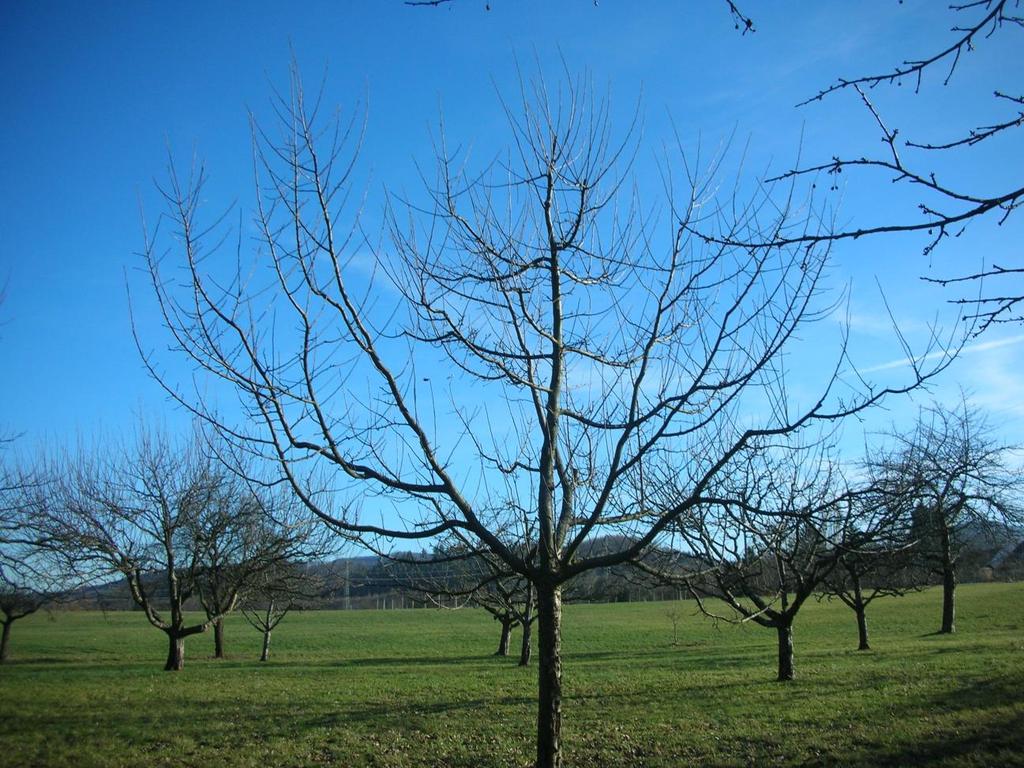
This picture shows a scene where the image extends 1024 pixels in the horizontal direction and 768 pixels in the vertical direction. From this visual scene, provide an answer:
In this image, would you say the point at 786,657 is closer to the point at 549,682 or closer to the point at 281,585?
the point at 549,682

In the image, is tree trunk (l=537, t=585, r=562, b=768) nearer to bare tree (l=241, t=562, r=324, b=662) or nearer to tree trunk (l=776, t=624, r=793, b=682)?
tree trunk (l=776, t=624, r=793, b=682)

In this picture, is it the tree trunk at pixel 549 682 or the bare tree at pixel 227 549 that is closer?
the tree trunk at pixel 549 682

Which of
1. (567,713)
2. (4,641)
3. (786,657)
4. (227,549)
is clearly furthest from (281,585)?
(786,657)

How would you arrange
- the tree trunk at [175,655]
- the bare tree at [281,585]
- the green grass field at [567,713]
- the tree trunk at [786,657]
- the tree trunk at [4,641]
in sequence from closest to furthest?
the green grass field at [567,713]
the tree trunk at [786,657]
the tree trunk at [175,655]
the bare tree at [281,585]
the tree trunk at [4,641]

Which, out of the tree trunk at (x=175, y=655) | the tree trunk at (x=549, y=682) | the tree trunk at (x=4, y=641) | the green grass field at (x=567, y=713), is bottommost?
the tree trunk at (x=4, y=641)

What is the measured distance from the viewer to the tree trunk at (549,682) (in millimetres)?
6008

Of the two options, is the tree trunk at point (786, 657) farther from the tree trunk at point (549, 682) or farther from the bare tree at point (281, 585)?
the bare tree at point (281, 585)

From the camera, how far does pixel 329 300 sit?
5.69m

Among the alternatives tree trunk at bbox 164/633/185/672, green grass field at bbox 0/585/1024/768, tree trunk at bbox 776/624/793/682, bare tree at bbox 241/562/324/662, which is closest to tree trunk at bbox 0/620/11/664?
green grass field at bbox 0/585/1024/768

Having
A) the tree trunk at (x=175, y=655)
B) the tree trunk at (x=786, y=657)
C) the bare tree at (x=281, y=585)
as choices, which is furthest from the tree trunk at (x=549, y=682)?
the tree trunk at (x=175, y=655)

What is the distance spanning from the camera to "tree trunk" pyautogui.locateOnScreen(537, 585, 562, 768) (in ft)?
19.7

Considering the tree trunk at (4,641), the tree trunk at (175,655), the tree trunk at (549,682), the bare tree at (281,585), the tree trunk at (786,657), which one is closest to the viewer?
the tree trunk at (549,682)

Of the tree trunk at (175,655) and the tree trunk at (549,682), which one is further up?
the tree trunk at (549,682)

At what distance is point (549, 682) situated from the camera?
6.06 m
